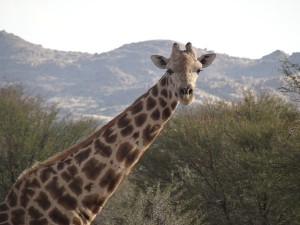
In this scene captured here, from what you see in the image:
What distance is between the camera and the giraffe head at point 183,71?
6.85m

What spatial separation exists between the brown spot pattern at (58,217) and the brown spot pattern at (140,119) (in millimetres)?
1598

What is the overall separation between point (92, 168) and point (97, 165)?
0.08 meters

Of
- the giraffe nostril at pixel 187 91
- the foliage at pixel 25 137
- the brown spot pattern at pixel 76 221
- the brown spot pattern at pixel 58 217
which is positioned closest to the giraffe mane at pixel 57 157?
the brown spot pattern at pixel 58 217

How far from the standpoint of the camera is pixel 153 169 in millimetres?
26719

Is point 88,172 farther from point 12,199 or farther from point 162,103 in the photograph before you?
point 162,103

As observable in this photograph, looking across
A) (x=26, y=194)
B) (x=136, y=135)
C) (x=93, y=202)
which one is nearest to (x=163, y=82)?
(x=136, y=135)

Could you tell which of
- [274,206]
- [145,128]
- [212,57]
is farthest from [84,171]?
[274,206]

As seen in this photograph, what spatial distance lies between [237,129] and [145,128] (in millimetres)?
15066

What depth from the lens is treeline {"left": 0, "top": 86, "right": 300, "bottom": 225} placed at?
17.4 metres

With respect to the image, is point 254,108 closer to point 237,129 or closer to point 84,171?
point 237,129

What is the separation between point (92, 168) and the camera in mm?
7414

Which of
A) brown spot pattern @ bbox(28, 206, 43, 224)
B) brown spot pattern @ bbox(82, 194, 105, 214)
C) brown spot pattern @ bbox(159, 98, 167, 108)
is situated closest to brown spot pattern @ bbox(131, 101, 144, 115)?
brown spot pattern @ bbox(159, 98, 167, 108)

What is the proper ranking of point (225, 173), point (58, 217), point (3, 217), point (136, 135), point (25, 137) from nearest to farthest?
point (3, 217)
point (58, 217)
point (136, 135)
point (225, 173)
point (25, 137)

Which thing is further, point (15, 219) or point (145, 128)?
point (145, 128)
